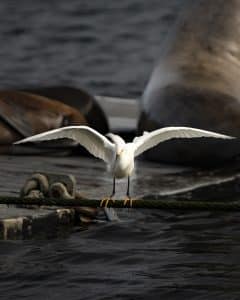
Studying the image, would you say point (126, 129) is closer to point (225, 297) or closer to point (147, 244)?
point (147, 244)

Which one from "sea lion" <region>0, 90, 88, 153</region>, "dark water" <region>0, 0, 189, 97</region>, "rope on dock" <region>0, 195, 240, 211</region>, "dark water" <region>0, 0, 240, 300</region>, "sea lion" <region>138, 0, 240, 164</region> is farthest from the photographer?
"dark water" <region>0, 0, 189, 97</region>

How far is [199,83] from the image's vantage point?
1447 cm

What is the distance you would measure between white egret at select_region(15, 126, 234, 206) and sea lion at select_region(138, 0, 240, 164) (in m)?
3.66

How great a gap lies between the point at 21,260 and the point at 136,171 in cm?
316

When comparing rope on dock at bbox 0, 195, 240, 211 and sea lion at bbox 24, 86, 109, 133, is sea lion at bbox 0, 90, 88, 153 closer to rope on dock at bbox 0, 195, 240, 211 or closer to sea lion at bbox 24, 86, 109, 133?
sea lion at bbox 24, 86, 109, 133

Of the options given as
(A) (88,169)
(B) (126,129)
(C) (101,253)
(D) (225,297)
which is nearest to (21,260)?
(C) (101,253)

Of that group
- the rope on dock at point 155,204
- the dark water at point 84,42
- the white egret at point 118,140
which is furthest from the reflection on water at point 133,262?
the dark water at point 84,42

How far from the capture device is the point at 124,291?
32.4ft

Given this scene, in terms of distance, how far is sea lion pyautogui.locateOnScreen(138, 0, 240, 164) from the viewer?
13945 millimetres

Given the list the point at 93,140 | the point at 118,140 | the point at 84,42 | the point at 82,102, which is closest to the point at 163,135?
the point at 118,140

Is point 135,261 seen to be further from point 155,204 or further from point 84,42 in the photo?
point 84,42

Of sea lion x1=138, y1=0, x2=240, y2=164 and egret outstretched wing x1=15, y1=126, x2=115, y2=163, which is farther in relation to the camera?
sea lion x1=138, y1=0, x2=240, y2=164

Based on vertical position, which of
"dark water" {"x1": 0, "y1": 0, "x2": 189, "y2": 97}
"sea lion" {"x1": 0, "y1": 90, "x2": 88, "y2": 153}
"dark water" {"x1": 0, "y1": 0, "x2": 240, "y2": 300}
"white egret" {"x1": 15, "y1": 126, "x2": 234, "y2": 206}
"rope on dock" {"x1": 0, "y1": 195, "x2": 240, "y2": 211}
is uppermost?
"dark water" {"x1": 0, "y1": 0, "x2": 189, "y2": 97}

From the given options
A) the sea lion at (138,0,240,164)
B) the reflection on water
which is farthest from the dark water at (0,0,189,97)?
the reflection on water
